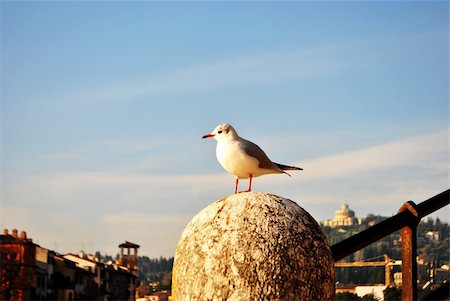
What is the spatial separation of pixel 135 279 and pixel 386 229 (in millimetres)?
99313

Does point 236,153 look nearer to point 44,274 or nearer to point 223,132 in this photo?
point 223,132

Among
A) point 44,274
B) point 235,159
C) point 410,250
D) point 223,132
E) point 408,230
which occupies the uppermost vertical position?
point 44,274

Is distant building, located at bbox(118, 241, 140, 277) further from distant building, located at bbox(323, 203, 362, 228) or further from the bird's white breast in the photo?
the bird's white breast

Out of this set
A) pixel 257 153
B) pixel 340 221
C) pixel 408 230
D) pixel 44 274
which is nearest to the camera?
pixel 408 230

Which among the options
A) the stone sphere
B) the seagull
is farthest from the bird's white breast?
the stone sphere

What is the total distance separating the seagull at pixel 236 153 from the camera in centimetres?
659

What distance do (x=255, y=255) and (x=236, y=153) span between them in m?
1.33

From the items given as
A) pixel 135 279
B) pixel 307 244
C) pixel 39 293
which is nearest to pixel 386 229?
pixel 307 244

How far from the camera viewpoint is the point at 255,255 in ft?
17.9

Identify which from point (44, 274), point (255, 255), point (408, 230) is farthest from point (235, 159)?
point (44, 274)

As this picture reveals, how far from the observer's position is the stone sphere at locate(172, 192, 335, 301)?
17.9ft

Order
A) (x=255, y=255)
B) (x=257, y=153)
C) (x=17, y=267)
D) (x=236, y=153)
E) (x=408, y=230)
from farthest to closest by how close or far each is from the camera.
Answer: (x=17, y=267), (x=257, y=153), (x=236, y=153), (x=408, y=230), (x=255, y=255)

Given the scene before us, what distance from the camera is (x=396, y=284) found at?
7266 millimetres

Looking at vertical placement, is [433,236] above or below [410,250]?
above
